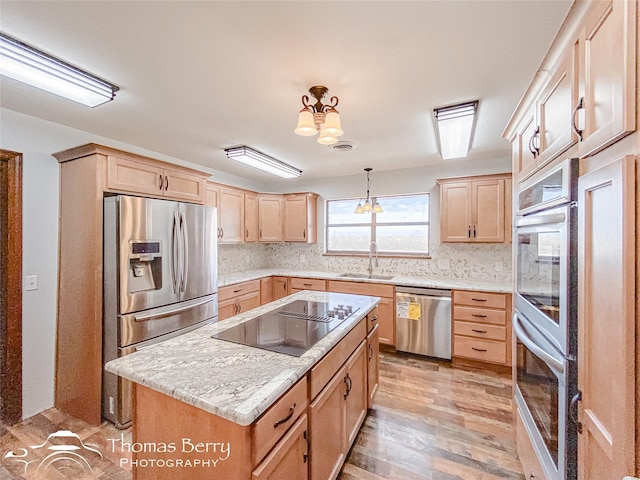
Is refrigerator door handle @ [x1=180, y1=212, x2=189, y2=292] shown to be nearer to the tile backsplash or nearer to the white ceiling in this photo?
the white ceiling

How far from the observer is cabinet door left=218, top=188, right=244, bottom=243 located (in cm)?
379

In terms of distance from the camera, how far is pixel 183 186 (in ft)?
9.02

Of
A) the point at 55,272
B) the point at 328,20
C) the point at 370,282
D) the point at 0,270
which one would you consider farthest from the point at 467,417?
the point at 0,270

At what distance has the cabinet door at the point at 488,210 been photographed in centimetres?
325

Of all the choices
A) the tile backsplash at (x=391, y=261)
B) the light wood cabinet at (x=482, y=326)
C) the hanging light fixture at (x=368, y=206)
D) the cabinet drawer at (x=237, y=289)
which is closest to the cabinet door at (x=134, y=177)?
the cabinet drawer at (x=237, y=289)

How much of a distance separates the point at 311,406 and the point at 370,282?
251 cm

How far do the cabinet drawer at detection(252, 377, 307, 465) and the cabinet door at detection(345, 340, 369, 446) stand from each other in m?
0.58

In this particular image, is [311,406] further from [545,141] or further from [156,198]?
[156,198]

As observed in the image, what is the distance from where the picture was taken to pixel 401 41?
4.70 feet

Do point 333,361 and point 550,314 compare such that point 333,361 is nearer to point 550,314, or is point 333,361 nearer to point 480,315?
point 550,314

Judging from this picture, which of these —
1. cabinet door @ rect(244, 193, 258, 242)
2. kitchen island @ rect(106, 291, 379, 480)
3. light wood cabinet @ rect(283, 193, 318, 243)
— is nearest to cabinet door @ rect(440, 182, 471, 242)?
light wood cabinet @ rect(283, 193, 318, 243)

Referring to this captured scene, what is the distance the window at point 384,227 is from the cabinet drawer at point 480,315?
3.41 ft

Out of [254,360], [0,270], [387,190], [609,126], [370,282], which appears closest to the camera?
[609,126]

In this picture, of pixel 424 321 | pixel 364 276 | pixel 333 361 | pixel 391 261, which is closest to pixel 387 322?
pixel 424 321
